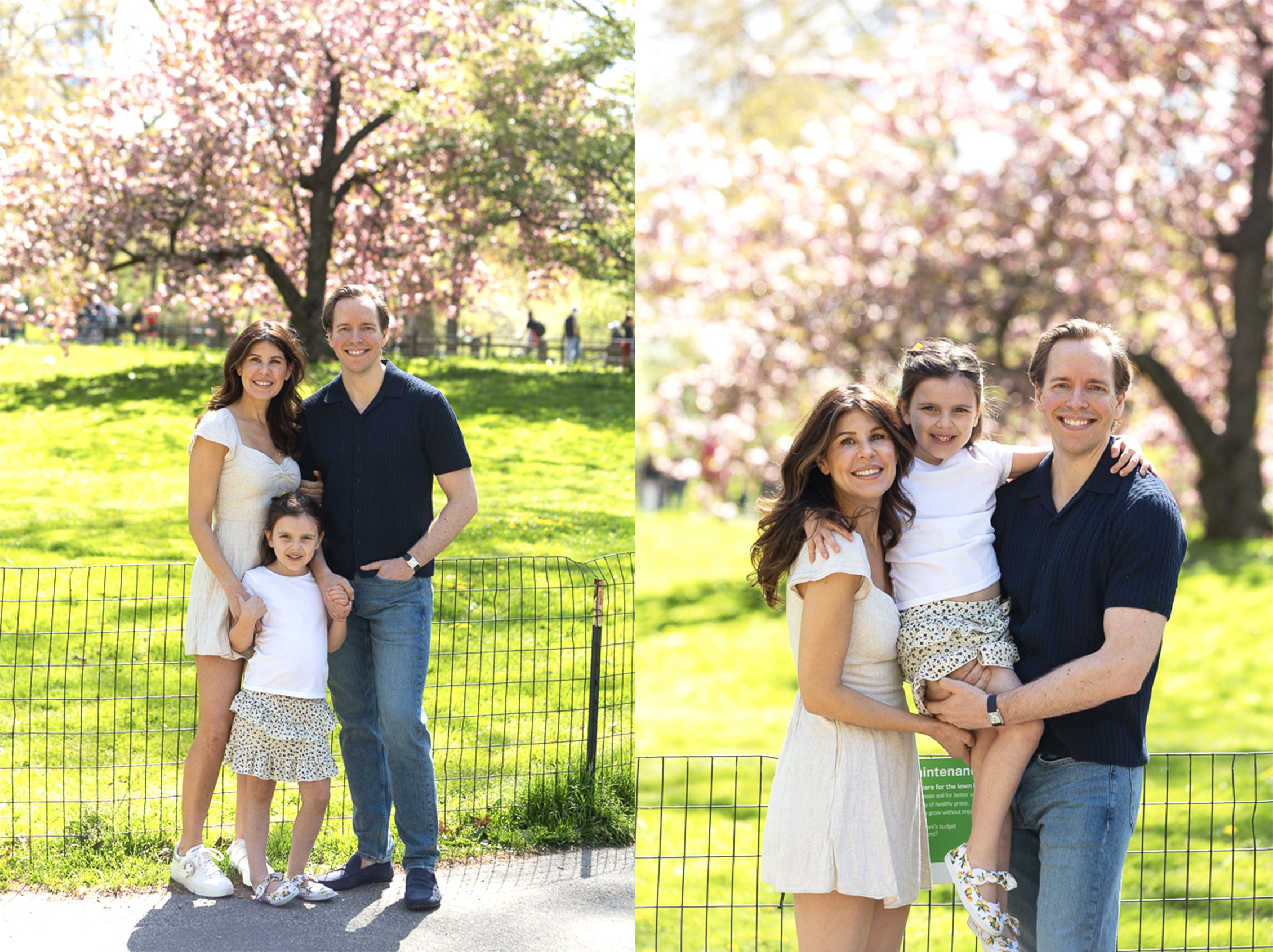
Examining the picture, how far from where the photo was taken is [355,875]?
3393mm

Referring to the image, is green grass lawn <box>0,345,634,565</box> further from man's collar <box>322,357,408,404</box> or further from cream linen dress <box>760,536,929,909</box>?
cream linen dress <box>760,536,929,909</box>

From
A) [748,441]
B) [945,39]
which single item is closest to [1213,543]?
[748,441]

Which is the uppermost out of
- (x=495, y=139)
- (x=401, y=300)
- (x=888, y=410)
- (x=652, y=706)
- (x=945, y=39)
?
(x=945, y=39)

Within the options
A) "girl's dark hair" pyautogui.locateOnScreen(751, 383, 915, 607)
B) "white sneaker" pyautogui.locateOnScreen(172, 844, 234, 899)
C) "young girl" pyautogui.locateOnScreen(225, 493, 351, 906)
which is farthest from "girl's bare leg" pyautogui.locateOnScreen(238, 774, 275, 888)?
"girl's dark hair" pyautogui.locateOnScreen(751, 383, 915, 607)

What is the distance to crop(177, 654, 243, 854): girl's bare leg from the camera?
3.10m

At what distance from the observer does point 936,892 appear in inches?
166

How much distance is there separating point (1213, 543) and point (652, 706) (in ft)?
17.4

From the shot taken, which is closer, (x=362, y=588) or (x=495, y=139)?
(x=362, y=588)

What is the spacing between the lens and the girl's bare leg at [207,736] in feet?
10.2

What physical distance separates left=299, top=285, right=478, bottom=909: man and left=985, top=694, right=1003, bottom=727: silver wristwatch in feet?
4.65

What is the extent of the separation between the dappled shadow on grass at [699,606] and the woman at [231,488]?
5.90 metres

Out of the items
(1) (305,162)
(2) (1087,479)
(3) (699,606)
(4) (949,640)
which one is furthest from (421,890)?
(3) (699,606)

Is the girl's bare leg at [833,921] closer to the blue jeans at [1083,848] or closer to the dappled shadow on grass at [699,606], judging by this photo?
the blue jeans at [1083,848]

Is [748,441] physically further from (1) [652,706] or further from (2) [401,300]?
(2) [401,300]
